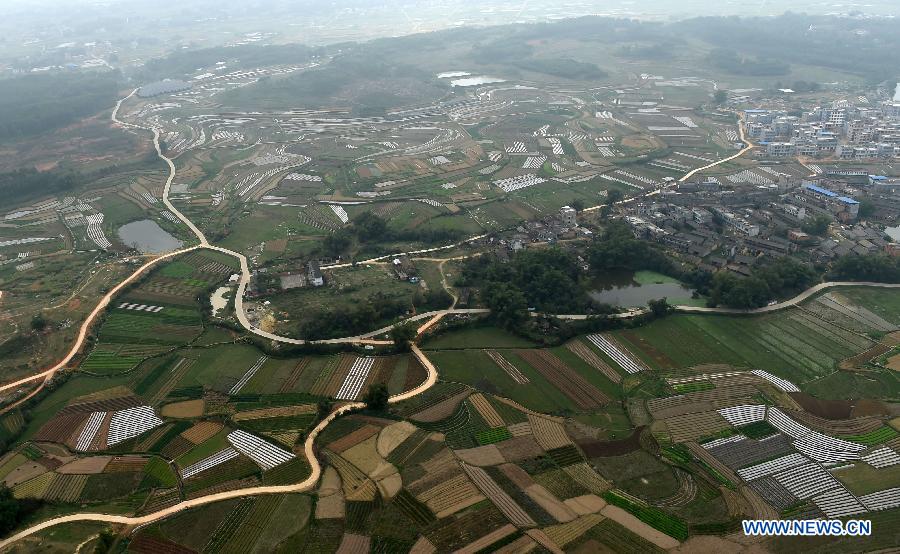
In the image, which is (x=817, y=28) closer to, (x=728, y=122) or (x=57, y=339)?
(x=728, y=122)

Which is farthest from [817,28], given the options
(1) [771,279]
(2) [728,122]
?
(1) [771,279]

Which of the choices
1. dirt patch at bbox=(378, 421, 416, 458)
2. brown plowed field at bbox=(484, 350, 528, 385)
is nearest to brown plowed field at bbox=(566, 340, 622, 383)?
brown plowed field at bbox=(484, 350, 528, 385)

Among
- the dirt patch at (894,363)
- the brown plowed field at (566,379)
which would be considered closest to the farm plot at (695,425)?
the brown plowed field at (566,379)

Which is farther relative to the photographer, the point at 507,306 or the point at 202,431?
the point at 507,306

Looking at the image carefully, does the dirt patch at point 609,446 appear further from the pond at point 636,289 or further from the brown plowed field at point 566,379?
the pond at point 636,289

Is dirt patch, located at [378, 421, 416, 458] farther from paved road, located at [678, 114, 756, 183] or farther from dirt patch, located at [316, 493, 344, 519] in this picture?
paved road, located at [678, 114, 756, 183]

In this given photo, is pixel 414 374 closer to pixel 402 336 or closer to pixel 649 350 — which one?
pixel 402 336

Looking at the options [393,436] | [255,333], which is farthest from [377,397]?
[255,333]
